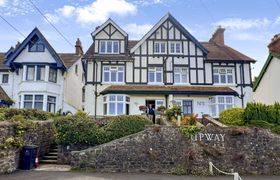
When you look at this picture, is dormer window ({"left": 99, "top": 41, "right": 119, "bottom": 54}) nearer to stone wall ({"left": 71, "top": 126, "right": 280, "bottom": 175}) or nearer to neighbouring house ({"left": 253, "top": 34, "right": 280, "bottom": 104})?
stone wall ({"left": 71, "top": 126, "right": 280, "bottom": 175})

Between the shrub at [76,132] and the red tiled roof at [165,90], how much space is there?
8797 mm

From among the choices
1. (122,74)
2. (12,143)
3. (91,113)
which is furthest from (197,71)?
(12,143)

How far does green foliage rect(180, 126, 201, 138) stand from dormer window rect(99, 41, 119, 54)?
13853mm

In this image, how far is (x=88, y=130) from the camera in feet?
46.6

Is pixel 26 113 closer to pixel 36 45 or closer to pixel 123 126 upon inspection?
pixel 123 126

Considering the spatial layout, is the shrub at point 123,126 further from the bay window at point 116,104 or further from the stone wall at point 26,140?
the bay window at point 116,104

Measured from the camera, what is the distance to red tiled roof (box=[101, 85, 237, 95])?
22.9m

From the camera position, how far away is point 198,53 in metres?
24.9

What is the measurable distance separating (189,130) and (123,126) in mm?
3697

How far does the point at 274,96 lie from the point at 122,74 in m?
14.6

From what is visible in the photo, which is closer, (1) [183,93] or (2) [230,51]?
(1) [183,93]

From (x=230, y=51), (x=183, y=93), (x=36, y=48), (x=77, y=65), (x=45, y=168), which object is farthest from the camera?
(x=77, y=65)

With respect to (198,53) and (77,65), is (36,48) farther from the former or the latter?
(198,53)

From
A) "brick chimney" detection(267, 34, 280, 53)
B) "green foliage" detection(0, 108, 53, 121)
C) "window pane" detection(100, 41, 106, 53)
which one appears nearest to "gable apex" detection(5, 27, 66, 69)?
"window pane" detection(100, 41, 106, 53)
